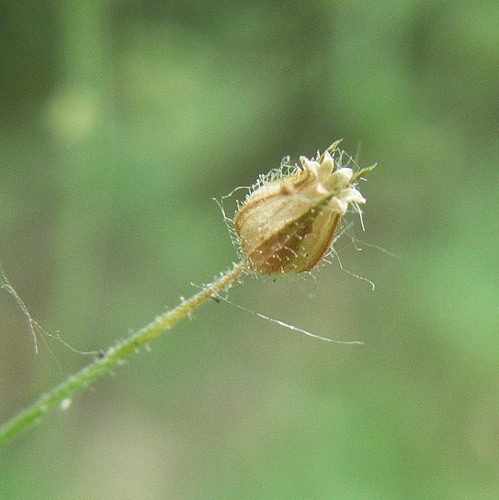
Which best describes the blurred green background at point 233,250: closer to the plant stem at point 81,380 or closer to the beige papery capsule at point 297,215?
the beige papery capsule at point 297,215

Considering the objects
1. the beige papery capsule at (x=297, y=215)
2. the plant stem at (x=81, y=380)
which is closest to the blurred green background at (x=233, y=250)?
the beige papery capsule at (x=297, y=215)

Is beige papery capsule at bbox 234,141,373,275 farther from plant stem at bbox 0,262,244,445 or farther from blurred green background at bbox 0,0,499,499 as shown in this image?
blurred green background at bbox 0,0,499,499

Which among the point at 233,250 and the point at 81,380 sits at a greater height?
the point at 233,250

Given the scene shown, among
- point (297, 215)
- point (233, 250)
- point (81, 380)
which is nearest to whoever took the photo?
point (81, 380)

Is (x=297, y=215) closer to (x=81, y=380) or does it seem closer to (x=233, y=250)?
(x=81, y=380)

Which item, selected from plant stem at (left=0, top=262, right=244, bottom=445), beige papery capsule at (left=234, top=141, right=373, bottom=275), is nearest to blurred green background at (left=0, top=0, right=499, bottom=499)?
beige papery capsule at (left=234, top=141, right=373, bottom=275)

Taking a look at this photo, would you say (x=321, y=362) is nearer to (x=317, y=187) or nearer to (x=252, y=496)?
(x=252, y=496)

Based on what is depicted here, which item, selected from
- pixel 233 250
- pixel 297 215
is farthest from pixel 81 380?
pixel 233 250
